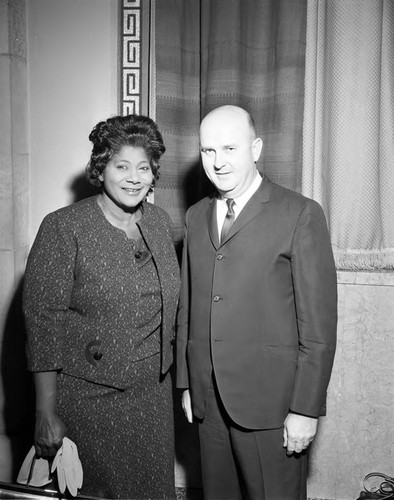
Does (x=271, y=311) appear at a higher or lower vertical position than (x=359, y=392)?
higher

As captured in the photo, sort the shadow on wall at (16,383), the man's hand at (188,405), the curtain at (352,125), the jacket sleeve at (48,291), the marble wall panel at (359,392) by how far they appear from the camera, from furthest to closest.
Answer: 1. the shadow on wall at (16,383)
2. the marble wall panel at (359,392)
3. the curtain at (352,125)
4. the man's hand at (188,405)
5. the jacket sleeve at (48,291)

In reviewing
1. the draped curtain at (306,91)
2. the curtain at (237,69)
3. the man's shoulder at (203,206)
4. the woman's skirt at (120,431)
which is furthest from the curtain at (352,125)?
the woman's skirt at (120,431)

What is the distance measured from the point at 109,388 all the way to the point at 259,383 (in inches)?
20.1

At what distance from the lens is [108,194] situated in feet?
6.13

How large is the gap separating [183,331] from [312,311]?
49 centimetres

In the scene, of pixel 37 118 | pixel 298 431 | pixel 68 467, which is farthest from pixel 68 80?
pixel 298 431

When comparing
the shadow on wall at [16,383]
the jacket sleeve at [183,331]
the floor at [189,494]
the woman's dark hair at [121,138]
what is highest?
the woman's dark hair at [121,138]

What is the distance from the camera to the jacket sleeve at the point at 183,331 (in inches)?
73.5

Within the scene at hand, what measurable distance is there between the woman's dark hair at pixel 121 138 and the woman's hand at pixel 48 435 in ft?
2.73

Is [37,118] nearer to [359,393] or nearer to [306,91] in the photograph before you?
[306,91]

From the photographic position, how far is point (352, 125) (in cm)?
227

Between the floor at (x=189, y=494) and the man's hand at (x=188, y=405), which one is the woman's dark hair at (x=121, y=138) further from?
the floor at (x=189, y=494)

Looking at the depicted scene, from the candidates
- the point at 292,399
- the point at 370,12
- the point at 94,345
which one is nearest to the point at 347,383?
the point at 292,399

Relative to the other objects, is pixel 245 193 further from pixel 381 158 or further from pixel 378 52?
pixel 378 52
